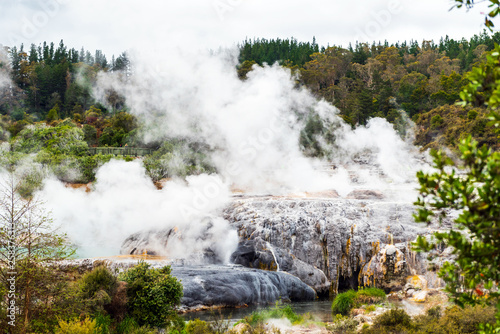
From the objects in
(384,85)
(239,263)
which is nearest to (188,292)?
(239,263)

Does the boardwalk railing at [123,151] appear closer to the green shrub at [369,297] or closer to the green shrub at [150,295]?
the green shrub at [369,297]

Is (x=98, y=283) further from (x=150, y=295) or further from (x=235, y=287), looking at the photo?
(x=235, y=287)

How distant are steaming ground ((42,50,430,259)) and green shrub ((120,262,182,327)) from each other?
778 centimetres

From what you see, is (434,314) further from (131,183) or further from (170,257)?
(131,183)

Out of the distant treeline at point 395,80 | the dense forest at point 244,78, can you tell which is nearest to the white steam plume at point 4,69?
the dense forest at point 244,78

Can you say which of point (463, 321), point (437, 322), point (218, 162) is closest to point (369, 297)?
point (437, 322)

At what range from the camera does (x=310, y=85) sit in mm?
47719

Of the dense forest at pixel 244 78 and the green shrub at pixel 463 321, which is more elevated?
the dense forest at pixel 244 78

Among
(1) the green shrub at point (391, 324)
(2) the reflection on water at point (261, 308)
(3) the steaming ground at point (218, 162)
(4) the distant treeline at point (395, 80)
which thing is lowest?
(2) the reflection on water at point (261, 308)

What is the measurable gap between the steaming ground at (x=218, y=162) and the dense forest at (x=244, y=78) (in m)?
1.85

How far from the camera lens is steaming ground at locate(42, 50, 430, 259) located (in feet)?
71.1

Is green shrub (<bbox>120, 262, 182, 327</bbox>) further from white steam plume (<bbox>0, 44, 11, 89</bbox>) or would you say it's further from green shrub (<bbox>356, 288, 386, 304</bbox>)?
white steam plume (<bbox>0, 44, 11, 89</bbox>)

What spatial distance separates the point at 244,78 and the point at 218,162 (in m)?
11.9

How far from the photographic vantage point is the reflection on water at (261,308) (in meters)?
11.9
